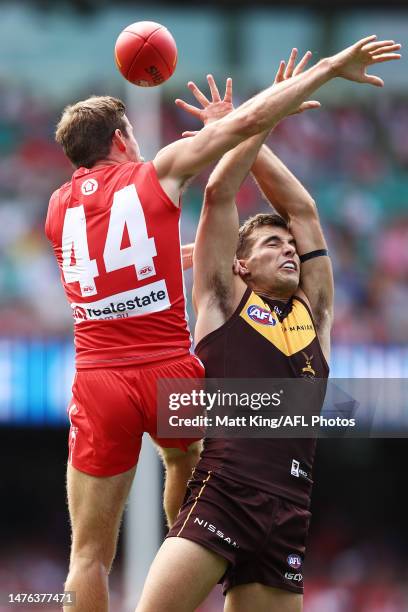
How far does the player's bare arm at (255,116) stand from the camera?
5316mm

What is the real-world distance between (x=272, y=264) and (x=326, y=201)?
1038 cm

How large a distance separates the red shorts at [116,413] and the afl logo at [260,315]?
15.6 inches

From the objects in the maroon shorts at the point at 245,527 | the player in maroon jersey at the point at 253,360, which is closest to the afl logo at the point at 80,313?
the player in maroon jersey at the point at 253,360

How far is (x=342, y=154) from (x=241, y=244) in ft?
35.9

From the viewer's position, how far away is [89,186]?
18.1 feet

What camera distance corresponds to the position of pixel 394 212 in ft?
52.8

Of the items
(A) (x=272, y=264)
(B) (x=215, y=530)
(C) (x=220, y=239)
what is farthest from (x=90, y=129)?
(B) (x=215, y=530)

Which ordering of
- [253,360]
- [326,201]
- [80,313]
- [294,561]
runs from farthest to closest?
[326,201]
[80,313]
[253,360]
[294,561]

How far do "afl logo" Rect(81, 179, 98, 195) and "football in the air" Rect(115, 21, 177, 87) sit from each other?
0.79 m

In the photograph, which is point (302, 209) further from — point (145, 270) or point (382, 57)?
point (145, 270)

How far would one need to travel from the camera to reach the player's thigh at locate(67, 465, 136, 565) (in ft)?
17.6

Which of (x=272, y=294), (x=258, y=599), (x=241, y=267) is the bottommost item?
(x=258, y=599)

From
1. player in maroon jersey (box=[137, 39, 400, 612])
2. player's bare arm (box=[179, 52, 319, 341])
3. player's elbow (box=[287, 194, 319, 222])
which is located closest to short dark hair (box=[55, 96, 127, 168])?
player in maroon jersey (box=[137, 39, 400, 612])

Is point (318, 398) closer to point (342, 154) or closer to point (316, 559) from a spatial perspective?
point (316, 559)
